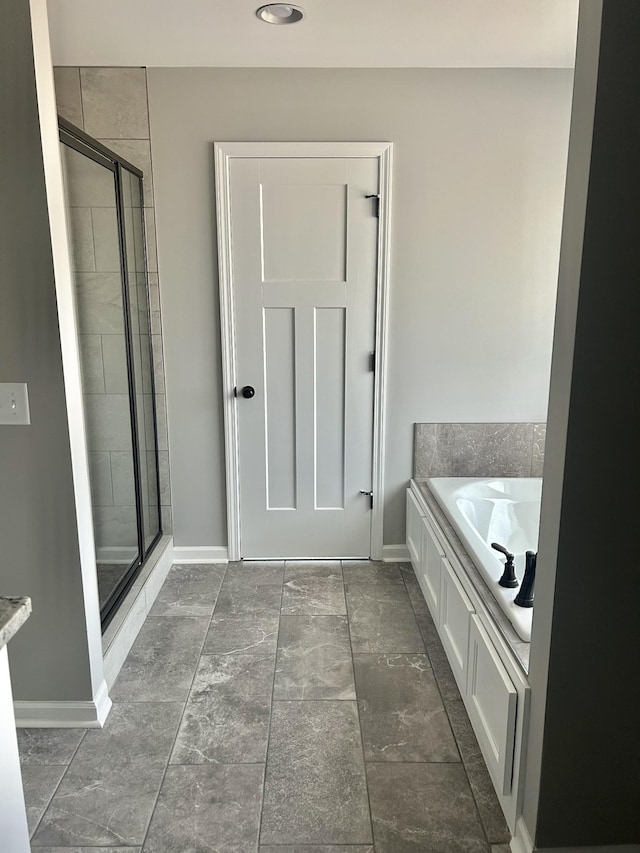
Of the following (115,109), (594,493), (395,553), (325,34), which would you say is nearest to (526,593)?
(594,493)

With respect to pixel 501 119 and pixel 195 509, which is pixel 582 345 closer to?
pixel 501 119

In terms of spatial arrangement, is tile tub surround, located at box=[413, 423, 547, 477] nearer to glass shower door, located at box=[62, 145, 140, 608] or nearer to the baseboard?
glass shower door, located at box=[62, 145, 140, 608]

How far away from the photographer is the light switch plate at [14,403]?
6.36 feet

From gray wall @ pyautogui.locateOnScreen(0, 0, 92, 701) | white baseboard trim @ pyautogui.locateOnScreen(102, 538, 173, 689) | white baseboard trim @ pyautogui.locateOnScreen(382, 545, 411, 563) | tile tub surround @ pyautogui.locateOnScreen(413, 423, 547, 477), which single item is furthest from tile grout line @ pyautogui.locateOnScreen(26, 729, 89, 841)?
tile tub surround @ pyautogui.locateOnScreen(413, 423, 547, 477)

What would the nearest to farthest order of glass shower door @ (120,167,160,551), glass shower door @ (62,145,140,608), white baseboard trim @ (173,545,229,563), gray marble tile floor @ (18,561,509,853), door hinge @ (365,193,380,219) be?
gray marble tile floor @ (18,561,509,853), glass shower door @ (62,145,140,608), glass shower door @ (120,167,160,551), door hinge @ (365,193,380,219), white baseboard trim @ (173,545,229,563)

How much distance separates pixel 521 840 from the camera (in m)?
1.63

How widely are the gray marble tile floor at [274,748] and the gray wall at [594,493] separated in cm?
34

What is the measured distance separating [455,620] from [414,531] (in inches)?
37.3

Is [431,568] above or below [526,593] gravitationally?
below

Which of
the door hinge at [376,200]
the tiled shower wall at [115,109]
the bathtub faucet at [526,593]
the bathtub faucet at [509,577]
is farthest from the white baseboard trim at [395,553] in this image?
the tiled shower wall at [115,109]

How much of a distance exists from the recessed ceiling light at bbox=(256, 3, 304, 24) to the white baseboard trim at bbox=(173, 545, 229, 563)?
8.18 feet

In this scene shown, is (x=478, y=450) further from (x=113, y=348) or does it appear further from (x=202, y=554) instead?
(x=113, y=348)

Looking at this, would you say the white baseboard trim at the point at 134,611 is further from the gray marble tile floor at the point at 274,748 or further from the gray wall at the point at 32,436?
the gray wall at the point at 32,436

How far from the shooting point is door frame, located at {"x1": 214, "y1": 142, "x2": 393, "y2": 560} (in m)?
3.05
